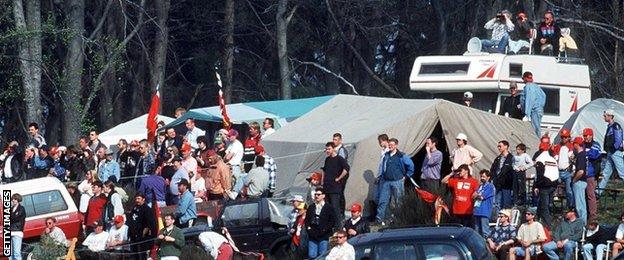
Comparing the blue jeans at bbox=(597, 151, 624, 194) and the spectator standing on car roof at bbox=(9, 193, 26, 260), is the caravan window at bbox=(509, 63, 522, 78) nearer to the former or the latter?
the blue jeans at bbox=(597, 151, 624, 194)

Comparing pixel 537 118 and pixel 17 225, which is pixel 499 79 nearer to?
pixel 537 118

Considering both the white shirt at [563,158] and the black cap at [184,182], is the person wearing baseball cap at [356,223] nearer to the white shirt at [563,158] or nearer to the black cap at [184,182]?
the black cap at [184,182]

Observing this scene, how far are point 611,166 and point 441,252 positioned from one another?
9244 mm

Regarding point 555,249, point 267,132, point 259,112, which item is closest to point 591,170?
point 555,249

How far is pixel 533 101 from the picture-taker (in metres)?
32.2

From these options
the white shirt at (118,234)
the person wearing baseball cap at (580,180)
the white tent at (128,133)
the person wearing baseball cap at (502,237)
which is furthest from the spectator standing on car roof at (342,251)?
the white tent at (128,133)

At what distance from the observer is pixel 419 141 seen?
31.0 metres

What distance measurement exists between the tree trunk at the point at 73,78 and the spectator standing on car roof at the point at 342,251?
25.6 m

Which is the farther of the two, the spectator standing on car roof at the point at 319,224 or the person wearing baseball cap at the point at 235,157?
the person wearing baseball cap at the point at 235,157

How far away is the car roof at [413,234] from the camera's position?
22203 mm

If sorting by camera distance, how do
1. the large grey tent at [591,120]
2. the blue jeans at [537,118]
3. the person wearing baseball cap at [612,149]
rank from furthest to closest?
the large grey tent at [591,120] < the blue jeans at [537,118] < the person wearing baseball cap at [612,149]

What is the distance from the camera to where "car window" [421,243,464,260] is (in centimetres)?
2188

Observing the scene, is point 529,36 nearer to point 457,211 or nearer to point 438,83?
point 438,83

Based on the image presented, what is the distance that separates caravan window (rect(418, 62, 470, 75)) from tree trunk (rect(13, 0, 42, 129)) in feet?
45.4
